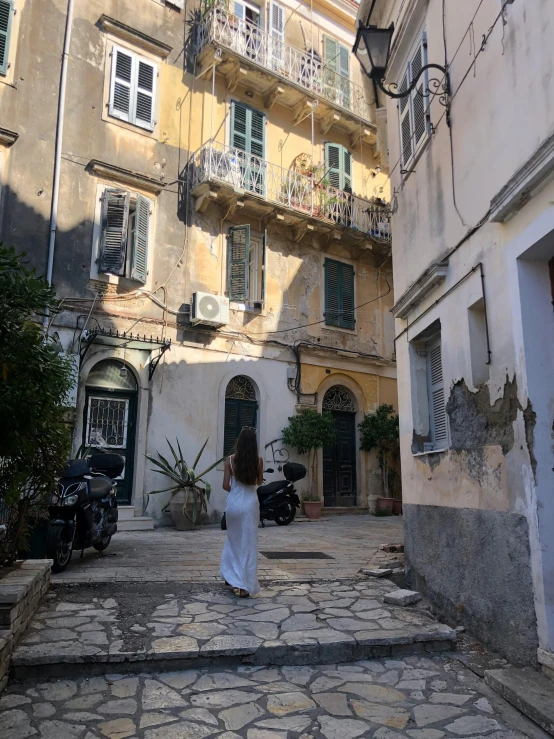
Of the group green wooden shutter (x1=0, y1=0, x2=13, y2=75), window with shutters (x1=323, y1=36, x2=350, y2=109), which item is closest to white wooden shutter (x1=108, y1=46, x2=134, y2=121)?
green wooden shutter (x1=0, y1=0, x2=13, y2=75)

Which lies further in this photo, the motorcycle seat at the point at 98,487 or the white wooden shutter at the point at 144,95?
the white wooden shutter at the point at 144,95

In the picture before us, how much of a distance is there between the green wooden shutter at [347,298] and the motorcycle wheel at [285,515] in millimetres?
5549

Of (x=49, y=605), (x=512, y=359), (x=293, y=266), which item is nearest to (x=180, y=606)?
(x=49, y=605)

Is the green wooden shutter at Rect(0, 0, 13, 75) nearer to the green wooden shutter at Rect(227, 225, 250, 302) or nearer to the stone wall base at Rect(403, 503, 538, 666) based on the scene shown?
the green wooden shutter at Rect(227, 225, 250, 302)

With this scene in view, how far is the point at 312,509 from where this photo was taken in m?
13.4

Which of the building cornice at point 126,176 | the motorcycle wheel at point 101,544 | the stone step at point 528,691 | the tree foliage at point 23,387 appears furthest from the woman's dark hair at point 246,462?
the building cornice at point 126,176

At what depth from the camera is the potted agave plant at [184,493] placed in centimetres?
1111

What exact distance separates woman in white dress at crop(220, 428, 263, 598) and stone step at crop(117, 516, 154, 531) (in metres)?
5.90

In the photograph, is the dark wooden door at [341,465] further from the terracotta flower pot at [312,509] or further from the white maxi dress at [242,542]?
the white maxi dress at [242,542]

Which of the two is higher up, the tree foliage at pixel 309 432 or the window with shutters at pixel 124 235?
the window with shutters at pixel 124 235

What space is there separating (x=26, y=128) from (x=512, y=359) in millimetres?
10745

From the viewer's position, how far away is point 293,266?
14.8 m

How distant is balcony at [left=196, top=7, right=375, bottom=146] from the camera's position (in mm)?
13609

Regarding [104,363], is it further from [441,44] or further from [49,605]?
[441,44]
